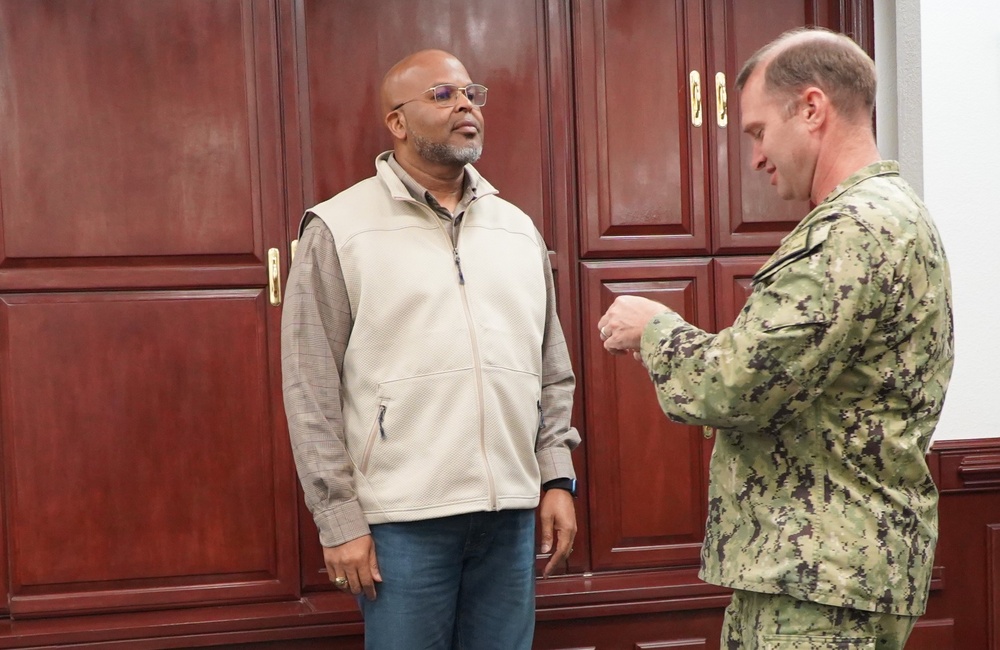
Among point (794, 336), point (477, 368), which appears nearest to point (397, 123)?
point (477, 368)

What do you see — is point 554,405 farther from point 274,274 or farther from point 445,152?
point 274,274

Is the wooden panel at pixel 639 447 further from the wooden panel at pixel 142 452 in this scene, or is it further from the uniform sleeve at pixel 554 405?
A: the wooden panel at pixel 142 452

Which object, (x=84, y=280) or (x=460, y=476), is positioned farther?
(x=84, y=280)

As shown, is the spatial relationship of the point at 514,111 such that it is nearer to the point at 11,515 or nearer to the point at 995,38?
the point at 995,38

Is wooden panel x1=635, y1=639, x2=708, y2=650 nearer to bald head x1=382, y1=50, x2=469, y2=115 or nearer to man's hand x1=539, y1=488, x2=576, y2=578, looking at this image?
man's hand x1=539, y1=488, x2=576, y2=578

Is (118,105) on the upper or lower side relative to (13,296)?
upper

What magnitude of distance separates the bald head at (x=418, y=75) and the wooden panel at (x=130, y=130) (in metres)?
0.45

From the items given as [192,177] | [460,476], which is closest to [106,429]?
[192,177]

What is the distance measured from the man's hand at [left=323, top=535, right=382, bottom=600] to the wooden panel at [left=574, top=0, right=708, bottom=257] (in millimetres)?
1121

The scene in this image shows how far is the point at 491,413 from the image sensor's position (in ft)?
7.04

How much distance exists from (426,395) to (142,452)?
91 cm

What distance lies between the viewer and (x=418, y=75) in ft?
7.63

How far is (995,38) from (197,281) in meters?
2.28

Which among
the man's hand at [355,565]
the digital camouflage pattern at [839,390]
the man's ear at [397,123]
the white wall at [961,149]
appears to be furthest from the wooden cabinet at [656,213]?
the digital camouflage pattern at [839,390]
